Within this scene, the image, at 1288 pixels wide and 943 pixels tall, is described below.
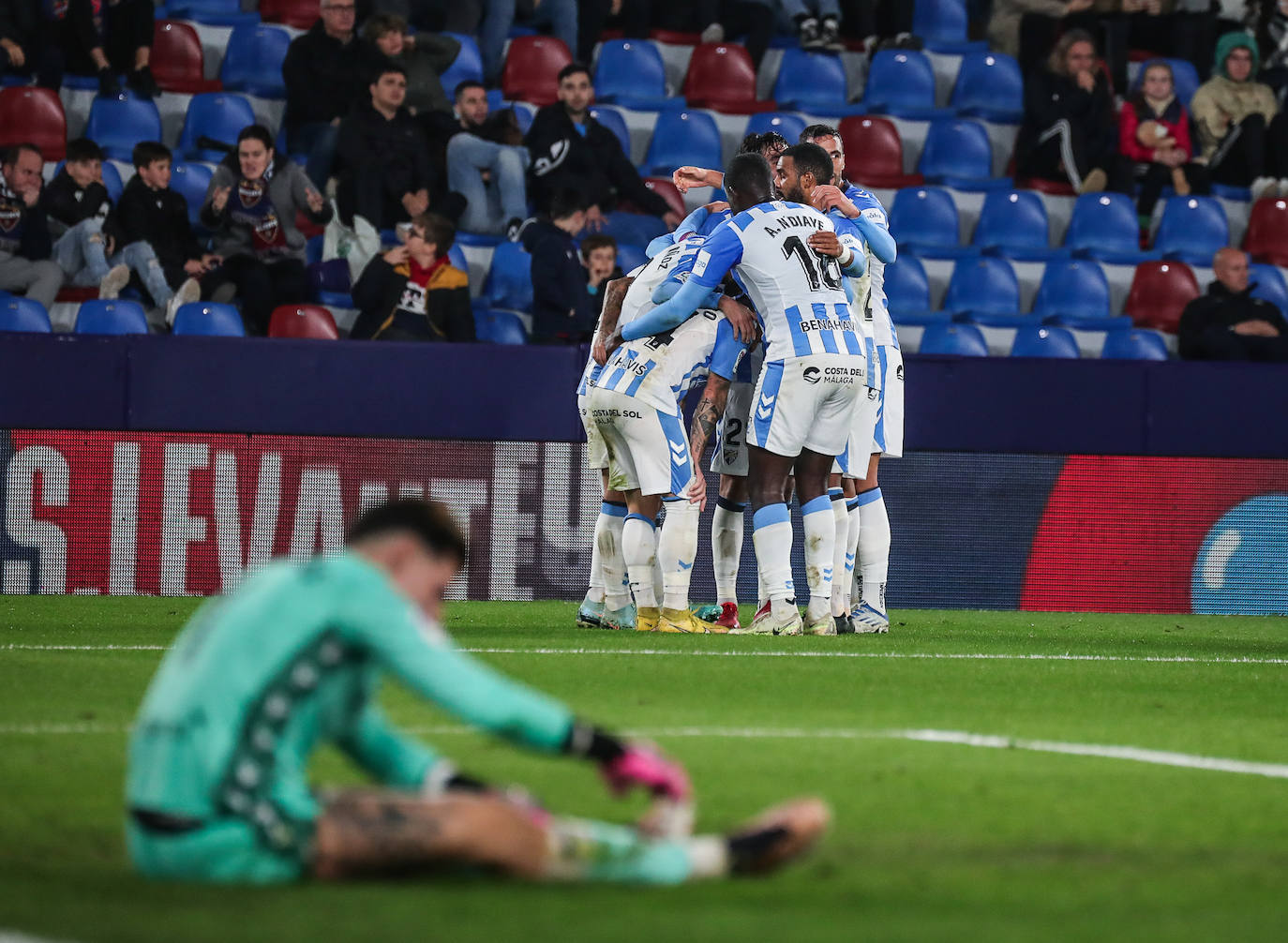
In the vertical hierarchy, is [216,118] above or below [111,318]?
above

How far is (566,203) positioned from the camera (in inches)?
563

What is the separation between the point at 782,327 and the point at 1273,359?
656 cm

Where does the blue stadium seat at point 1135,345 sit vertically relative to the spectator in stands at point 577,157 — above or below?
below

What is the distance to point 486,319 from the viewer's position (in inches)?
584

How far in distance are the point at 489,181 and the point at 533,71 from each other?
5.85ft

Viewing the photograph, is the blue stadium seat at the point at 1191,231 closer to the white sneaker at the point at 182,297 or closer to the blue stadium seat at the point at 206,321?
the blue stadium seat at the point at 206,321

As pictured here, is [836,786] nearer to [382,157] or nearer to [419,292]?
[419,292]

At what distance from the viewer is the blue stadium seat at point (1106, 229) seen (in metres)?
17.3

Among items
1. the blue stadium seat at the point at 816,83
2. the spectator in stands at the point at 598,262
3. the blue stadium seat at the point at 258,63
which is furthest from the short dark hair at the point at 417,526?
the blue stadium seat at the point at 816,83

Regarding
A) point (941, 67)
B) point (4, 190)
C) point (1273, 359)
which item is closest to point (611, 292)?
point (4, 190)

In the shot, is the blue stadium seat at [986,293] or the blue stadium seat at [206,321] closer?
the blue stadium seat at [206,321]

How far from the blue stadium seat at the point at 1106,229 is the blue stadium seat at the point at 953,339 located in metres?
2.06

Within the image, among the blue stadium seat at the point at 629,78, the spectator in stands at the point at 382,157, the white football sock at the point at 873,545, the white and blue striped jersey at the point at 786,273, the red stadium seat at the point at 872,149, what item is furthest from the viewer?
the blue stadium seat at the point at 629,78

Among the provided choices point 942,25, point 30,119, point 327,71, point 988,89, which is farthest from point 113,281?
point 942,25
